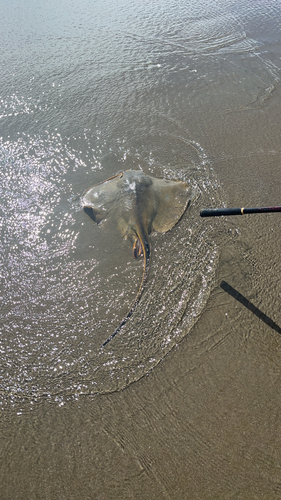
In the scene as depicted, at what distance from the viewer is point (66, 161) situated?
5648 millimetres

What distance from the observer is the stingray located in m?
4.53

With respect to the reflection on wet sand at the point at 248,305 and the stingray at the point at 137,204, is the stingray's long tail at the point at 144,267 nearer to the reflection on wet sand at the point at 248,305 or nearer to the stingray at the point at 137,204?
the stingray at the point at 137,204

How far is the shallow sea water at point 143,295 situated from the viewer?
295 centimetres

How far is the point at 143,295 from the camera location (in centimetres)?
396

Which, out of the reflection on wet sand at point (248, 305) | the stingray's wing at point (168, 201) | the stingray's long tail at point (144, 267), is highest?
the stingray's wing at point (168, 201)

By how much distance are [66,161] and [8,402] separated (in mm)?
4181

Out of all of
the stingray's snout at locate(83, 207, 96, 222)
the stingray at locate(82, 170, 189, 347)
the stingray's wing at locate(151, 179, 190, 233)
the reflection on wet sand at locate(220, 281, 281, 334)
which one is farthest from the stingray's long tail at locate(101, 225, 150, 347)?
the reflection on wet sand at locate(220, 281, 281, 334)

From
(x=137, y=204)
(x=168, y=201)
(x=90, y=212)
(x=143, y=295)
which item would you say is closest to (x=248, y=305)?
(x=143, y=295)

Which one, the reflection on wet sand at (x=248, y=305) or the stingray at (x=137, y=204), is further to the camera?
the stingray at (x=137, y=204)

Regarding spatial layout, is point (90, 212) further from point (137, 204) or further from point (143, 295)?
point (143, 295)

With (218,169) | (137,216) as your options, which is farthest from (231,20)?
(137,216)

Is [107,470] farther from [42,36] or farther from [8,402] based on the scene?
[42,36]

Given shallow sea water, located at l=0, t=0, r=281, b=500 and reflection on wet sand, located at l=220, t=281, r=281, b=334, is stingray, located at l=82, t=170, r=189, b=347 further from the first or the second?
reflection on wet sand, located at l=220, t=281, r=281, b=334

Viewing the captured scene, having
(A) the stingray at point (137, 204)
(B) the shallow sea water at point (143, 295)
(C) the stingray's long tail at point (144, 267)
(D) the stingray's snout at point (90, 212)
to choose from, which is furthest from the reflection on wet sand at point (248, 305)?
(D) the stingray's snout at point (90, 212)
